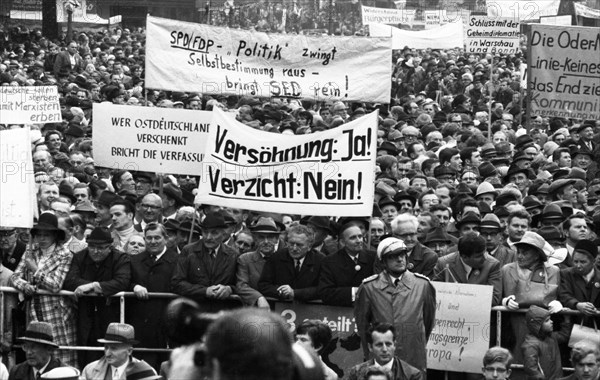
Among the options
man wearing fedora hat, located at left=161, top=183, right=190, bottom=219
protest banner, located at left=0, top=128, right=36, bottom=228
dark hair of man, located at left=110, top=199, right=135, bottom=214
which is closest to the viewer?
protest banner, located at left=0, top=128, right=36, bottom=228

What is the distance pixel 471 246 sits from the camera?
9070 millimetres

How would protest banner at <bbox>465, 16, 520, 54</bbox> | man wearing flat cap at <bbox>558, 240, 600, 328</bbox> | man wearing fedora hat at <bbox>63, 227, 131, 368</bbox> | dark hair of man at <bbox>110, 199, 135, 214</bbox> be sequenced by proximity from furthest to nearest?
protest banner at <bbox>465, 16, 520, 54</bbox>
dark hair of man at <bbox>110, 199, 135, 214</bbox>
man wearing fedora hat at <bbox>63, 227, 131, 368</bbox>
man wearing flat cap at <bbox>558, 240, 600, 328</bbox>

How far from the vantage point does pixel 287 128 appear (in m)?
18.2

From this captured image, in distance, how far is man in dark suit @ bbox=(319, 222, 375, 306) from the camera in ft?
30.1

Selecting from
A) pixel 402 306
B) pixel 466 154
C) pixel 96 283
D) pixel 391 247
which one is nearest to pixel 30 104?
pixel 466 154

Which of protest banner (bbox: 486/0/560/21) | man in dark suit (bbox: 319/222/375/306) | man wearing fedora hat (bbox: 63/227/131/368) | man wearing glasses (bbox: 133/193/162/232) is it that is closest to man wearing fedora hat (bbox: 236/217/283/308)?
man in dark suit (bbox: 319/222/375/306)

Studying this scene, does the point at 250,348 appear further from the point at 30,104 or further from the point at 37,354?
the point at 30,104

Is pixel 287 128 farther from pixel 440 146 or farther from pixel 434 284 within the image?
pixel 434 284

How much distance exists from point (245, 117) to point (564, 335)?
38.5 feet

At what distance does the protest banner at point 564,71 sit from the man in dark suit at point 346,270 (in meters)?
6.49

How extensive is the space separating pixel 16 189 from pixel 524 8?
32030mm

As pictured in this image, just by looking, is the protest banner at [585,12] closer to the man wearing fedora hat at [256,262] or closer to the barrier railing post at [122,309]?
the man wearing fedora hat at [256,262]

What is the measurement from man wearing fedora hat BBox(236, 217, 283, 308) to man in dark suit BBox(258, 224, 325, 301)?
9cm

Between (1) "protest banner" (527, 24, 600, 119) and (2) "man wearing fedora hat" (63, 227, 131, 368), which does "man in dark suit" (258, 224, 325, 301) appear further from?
(1) "protest banner" (527, 24, 600, 119)
